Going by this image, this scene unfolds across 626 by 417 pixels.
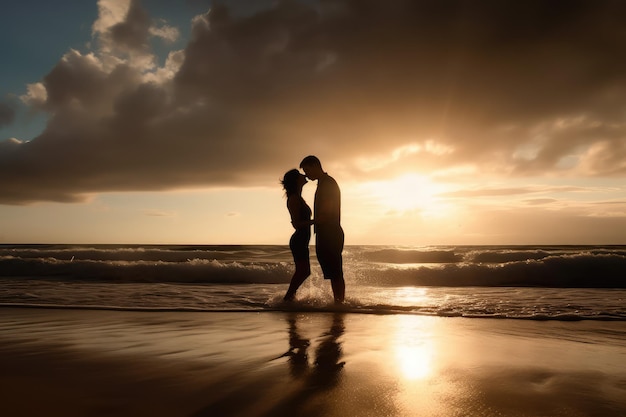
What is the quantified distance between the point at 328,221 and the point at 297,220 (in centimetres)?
54

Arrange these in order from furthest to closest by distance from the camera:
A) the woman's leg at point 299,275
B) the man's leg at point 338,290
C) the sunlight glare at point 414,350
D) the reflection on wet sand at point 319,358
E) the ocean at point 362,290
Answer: the woman's leg at point 299,275, the man's leg at point 338,290, the ocean at point 362,290, the sunlight glare at point 414,350, the reflection on wet sand at point 319,358

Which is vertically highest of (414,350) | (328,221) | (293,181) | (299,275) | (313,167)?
(313,167)

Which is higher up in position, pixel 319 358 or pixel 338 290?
pixel 338 290

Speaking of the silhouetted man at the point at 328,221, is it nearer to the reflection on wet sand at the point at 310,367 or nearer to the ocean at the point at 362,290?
the ocean at the point at 362,290

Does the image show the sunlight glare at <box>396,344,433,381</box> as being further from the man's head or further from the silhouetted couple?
the man's head

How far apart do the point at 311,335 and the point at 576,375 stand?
2.26 m

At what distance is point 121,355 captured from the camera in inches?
139

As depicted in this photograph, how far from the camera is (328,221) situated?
21.3 feet

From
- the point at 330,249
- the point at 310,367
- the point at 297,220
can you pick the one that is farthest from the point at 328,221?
the point at 310,367

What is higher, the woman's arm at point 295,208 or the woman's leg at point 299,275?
the woman's arm at point 295,208

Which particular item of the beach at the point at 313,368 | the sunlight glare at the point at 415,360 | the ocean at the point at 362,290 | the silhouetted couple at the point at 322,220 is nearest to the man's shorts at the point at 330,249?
the silhouetted couple at the point at 322,220

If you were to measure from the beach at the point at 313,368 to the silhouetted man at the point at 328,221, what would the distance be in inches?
56.8

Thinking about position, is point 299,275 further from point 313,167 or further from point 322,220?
point 313,167

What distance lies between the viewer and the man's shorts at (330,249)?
649 centimetres
